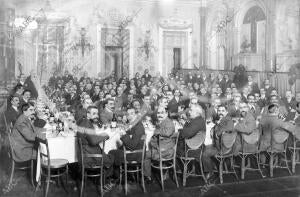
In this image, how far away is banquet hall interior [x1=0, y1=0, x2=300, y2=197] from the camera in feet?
15.3

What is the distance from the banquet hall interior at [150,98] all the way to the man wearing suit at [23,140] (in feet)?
0.04

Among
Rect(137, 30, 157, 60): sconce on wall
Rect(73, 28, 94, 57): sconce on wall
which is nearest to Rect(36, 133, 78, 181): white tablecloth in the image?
Rect(73, 28, 94, 57): sconce on wall

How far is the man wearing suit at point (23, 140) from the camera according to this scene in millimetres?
4660

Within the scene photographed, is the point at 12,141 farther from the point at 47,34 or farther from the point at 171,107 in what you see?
the point at 47,34

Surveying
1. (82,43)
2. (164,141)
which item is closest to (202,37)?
(82,43)

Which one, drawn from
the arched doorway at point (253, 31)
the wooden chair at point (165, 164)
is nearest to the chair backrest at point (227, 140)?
the wooden chair at point (165, 164)

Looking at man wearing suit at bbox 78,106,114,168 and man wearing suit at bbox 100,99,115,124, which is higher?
man wearing suit at bbox 100,99,115,124

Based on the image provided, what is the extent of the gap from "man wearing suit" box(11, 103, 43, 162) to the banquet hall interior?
1 cm

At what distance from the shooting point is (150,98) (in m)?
7.79

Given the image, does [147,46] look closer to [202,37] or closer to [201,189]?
[202,37]

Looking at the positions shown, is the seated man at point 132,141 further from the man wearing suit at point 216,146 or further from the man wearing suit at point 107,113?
the man wearing suit at point 107,113

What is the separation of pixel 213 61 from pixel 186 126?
1002 centimetres

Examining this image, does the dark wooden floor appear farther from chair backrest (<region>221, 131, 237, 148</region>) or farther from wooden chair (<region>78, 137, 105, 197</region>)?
chair backrest (<region>221, 131, 237, 148</region>)

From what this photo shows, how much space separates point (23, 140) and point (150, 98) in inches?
140
